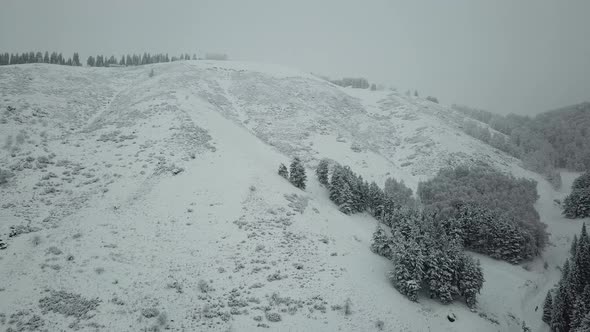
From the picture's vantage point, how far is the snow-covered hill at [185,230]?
23469 mm

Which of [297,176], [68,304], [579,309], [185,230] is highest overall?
[297,176]

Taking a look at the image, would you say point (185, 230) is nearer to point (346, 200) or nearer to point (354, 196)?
point (346, 200)

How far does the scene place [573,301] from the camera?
105ft

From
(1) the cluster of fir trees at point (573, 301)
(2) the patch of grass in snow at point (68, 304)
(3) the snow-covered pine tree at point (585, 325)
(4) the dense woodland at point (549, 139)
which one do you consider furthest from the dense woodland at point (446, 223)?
(2) the patch of grass in snow at point (68, 304)

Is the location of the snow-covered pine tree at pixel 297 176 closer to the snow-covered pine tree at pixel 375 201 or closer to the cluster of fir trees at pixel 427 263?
the snow-covered pine tree at pixel 375 201

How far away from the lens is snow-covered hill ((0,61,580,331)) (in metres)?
23.5

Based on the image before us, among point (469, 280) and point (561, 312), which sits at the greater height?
point (469, 280)

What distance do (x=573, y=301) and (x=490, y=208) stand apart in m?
22.9

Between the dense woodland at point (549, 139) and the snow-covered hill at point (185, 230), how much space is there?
11.1 metres

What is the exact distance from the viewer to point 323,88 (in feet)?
374

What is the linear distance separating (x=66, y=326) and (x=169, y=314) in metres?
6.10

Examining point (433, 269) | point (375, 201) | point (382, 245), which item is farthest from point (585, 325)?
point (375, 201)

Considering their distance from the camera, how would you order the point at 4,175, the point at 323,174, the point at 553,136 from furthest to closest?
the point at 553,136, the point at 323,174, the point at 4,175

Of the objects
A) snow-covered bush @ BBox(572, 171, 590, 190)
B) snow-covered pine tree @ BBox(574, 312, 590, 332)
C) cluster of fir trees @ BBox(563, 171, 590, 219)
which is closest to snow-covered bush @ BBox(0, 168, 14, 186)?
snow-covered pine tree @ BBox(574, 312, 590, 332)
